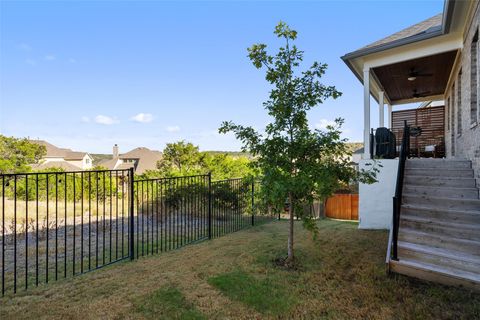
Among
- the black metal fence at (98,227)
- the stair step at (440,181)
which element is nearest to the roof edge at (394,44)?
the stair step at (440,181)

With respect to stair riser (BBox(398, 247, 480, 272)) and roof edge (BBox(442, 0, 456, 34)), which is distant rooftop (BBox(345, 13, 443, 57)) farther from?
stair riser (BBox(398, 247, 480, 272))

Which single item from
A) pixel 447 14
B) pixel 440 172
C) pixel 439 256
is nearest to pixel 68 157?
pixel 440 172

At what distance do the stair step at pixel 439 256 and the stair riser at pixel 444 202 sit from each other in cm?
104

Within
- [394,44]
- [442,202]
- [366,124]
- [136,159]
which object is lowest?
[442,202]

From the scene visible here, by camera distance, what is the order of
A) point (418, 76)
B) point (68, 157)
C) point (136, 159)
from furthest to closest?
point (68, 157), point (136, 159), point (418, 76)

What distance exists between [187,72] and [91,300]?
1681cm

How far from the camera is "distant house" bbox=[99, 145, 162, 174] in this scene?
36037 millimetres

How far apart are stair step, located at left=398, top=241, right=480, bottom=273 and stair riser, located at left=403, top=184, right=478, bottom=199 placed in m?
1.35

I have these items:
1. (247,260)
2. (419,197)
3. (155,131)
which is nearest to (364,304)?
(247,260)

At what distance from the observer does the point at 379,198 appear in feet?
22.3

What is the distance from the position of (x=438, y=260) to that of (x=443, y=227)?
0.79 meters

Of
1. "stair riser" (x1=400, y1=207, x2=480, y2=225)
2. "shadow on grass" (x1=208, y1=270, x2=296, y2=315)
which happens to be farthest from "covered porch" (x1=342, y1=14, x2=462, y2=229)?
"shadow on grass" (x1=208, y1=270, x2=296, y2=315)

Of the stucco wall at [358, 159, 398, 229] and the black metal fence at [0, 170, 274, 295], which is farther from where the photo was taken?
the stucco wall at [358, 159, 398, 229]

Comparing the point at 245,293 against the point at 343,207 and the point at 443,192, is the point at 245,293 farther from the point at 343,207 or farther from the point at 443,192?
the point at 343,207
